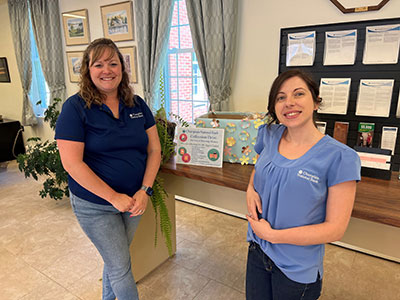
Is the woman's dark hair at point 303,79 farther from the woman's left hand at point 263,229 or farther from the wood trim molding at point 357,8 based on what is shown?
the wood trim molding at point 357,8

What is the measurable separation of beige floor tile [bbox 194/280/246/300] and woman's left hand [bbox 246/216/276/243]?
3.55 ft

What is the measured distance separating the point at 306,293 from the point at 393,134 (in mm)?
1430

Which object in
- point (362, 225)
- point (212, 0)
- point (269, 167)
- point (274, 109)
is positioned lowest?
point (362, 225)

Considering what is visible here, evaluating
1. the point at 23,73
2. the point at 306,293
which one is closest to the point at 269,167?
the point at 306,293

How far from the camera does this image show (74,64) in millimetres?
4109

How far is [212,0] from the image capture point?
2523mm

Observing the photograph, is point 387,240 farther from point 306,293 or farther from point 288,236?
point 288,236

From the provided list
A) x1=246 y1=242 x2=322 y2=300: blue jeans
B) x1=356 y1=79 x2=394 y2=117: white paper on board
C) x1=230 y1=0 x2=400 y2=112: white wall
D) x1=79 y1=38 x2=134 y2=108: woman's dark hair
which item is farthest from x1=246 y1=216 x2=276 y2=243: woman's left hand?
x1=230 y1=0 x2=400 y2=112: white wall

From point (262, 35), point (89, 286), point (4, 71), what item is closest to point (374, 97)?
point (262, 35)

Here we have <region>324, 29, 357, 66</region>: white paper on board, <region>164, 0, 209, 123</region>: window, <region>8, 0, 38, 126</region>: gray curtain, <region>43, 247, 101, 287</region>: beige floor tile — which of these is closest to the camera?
<region>324, 29, 357, 66</region>: white paper on board

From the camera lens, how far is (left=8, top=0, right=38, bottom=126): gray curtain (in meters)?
4.47

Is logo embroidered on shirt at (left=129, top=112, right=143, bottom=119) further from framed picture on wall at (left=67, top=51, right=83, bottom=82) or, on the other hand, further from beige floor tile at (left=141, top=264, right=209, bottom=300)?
framed picture on wall at (left=67, top=51, right=83, bottom=82)

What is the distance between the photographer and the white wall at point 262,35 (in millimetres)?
2107

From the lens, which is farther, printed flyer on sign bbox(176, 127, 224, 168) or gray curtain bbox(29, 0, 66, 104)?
gray curtain bbox(29, 0, 66, 104)
